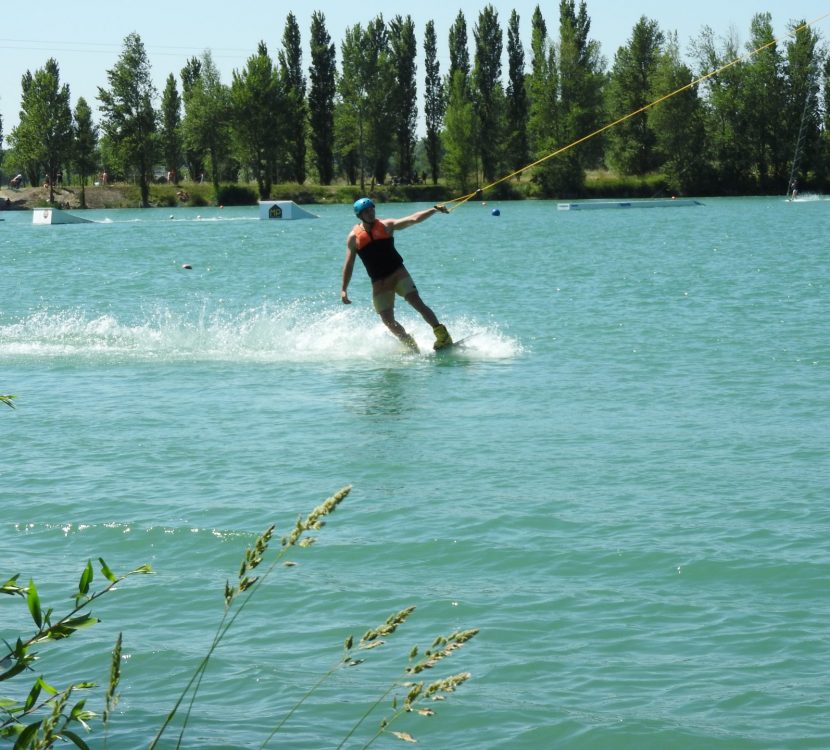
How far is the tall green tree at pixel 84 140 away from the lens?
101250 millimetres

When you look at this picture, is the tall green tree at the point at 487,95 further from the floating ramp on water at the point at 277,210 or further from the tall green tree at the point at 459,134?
the floating ramp on water at the point at 277,210

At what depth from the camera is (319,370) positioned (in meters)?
15.6

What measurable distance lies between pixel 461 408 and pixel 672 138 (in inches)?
3335

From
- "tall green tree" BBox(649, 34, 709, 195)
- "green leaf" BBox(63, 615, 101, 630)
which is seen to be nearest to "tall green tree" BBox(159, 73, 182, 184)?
"tall green tree" BBox(649, 34, 709, 195)

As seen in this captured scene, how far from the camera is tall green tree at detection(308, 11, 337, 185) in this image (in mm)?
98500

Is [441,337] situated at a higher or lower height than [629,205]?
lower

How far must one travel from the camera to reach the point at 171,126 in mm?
105562

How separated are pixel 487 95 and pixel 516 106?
2.67 meters

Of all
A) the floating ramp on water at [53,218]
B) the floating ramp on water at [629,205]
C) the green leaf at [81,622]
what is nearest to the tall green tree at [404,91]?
the floating ramp on water at [629,205]

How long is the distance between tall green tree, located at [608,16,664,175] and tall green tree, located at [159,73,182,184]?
33.9 m

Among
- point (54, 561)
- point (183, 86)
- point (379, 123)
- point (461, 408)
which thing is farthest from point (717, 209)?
point (54, 561)

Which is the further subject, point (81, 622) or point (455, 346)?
point (455, 346)

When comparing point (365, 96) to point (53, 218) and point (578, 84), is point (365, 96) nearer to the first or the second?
point (578, 84)

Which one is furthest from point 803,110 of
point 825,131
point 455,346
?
point 455,346
